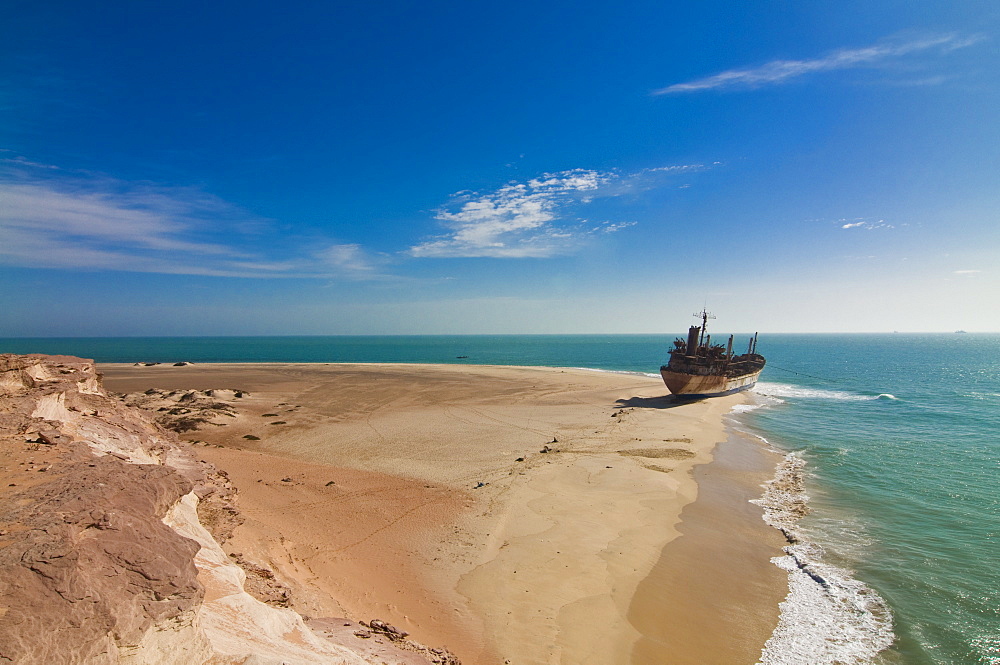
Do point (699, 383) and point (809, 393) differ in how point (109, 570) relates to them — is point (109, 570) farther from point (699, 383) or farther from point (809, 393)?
point (809, 393)

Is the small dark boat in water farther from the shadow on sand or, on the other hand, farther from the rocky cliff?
the rocky cliff

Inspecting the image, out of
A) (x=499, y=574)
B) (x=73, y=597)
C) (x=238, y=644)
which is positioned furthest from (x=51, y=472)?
(x=499, y=574)

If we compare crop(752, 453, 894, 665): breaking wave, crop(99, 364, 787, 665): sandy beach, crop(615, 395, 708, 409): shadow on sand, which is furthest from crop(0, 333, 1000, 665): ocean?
crop(615, 395, 708, 409): shadow on sand

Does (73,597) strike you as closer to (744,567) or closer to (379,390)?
(744,567)

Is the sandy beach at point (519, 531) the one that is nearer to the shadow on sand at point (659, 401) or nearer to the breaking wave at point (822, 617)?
the breaking wave at point (822, 617)

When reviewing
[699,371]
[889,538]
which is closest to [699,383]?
[699,371]
